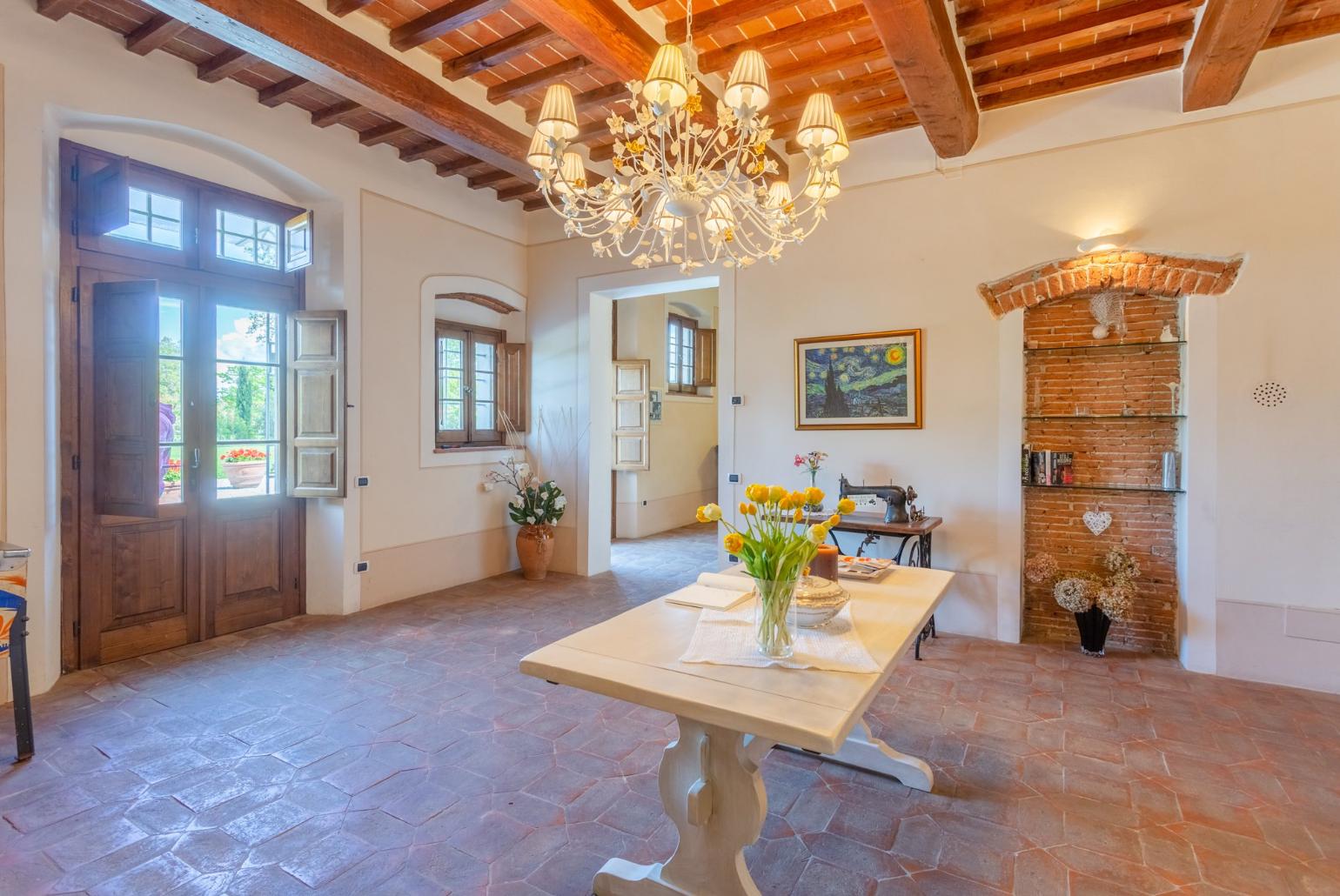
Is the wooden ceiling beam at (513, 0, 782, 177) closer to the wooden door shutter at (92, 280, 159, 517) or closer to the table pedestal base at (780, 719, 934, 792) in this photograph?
the wooden door shutter at (92, 280, 159, 517)

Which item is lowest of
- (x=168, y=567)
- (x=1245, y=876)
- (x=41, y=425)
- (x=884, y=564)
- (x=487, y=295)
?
(x=1245, y=876)

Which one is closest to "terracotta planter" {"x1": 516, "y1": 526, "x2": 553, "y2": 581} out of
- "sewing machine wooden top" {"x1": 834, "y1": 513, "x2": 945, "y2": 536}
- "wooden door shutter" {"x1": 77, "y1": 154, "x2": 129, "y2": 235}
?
"sewing machine wooden top" {"x1": 834, "y1": 513, "x2": 945, "y2": 536}

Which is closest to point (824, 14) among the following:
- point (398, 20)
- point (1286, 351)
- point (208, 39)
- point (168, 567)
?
point (398, 20)

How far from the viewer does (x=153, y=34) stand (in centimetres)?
335

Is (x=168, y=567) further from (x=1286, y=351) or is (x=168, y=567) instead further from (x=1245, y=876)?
(x=1286, y=351)

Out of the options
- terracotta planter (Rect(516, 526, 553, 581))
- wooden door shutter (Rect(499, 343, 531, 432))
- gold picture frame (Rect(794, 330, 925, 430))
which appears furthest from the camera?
wooden door shutter (Rect(499, 343, 531, 432))

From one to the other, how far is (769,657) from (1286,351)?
3782mm

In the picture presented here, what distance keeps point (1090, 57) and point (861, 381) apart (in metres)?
2.26

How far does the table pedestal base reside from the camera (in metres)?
2.44

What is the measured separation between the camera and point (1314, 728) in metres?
2.94

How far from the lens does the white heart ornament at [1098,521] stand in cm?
401

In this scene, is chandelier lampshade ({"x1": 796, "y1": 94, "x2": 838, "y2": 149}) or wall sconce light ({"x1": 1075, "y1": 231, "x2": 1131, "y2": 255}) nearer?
chandelier lampshade ({"x1": 796, "y1": 94, "x2": 838, "y2": 149})

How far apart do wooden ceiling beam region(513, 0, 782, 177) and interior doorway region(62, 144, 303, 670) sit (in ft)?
8.40

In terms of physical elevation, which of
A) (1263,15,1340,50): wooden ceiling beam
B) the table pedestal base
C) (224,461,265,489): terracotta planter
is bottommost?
the table pedestal base
